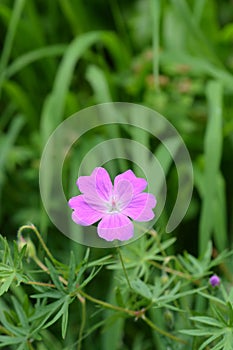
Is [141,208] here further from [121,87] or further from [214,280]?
[121,87]

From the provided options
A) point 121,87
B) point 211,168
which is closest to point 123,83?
point 121,87

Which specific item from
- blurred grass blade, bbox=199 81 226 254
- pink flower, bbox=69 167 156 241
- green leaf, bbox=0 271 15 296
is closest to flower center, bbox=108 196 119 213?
pink flower, bbox=69 167 156 241

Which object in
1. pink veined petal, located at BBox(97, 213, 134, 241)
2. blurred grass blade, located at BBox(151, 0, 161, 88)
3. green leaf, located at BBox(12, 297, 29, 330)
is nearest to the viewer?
pink veined petal, located at BBox(97, 213, 134, 241)

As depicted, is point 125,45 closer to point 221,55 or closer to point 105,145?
point 221,55

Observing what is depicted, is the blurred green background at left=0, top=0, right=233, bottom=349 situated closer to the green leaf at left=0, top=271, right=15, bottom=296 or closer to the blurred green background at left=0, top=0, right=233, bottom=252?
the blurred green background at left=0, top=0, right=233, bottom=252

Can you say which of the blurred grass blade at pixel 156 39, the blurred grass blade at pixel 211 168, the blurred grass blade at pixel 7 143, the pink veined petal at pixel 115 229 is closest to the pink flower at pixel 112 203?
the pink veined petal at pixel 115 229

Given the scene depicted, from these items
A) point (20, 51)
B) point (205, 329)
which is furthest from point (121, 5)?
point (205, 329)
